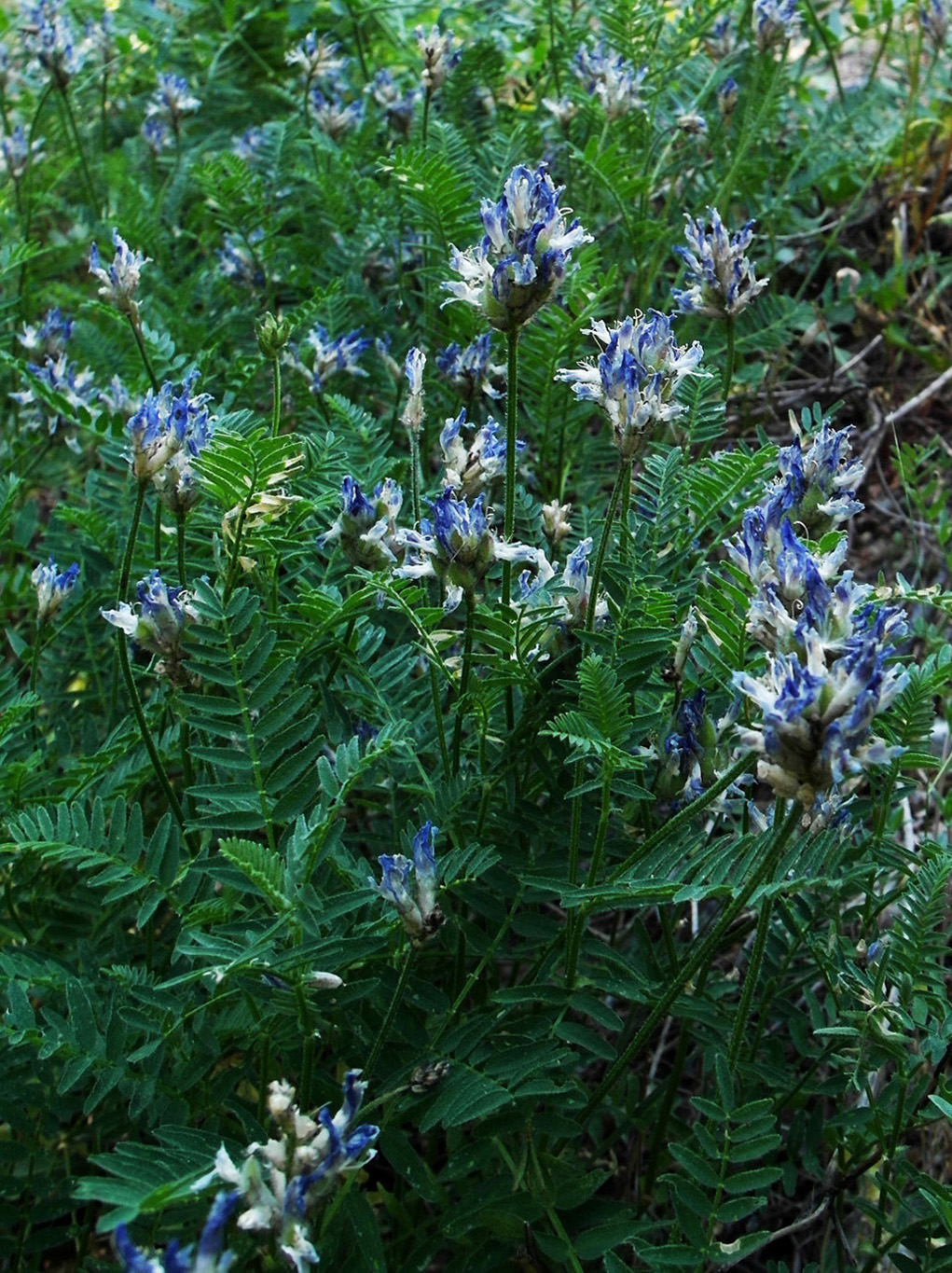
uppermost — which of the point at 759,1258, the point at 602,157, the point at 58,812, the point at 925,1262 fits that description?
the point at 602,157

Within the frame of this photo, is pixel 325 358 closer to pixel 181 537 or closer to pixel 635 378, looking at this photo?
pixel 181 537

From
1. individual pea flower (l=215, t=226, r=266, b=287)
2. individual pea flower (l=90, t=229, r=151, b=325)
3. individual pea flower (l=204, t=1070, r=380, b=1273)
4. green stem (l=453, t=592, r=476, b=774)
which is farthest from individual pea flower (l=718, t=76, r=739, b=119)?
individual pea flower (l=204, t=1070, r=380, b=1273)

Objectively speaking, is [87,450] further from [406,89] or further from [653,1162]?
[653,1162]

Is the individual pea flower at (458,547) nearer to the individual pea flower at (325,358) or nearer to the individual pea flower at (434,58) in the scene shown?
the individual pea flower at (325,358)

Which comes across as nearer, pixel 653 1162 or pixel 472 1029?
pixel 472 1029

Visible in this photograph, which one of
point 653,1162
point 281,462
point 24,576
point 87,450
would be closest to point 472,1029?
point 653,1162

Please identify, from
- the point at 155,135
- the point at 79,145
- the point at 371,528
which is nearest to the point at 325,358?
the point at 371,528

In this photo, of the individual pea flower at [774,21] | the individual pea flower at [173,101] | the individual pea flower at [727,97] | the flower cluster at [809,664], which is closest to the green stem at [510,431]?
the flower cluster at [809,664]
